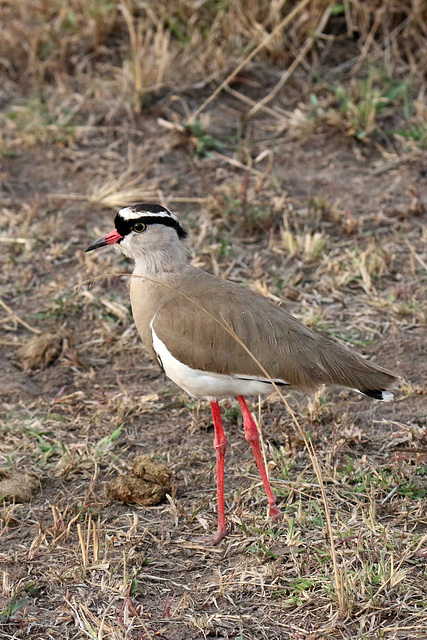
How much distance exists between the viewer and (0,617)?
3.30m

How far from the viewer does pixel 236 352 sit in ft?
12.6

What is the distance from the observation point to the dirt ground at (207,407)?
3396 mm

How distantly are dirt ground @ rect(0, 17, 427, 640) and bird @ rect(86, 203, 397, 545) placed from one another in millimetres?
319

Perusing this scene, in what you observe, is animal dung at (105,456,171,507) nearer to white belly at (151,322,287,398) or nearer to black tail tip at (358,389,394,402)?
white belly at (151,322,287,398)

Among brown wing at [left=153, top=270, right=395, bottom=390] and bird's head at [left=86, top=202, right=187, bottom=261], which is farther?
bird's head at [left=86, top=202, right=187, bottom=261]

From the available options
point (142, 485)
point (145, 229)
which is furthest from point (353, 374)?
point (145, 229)

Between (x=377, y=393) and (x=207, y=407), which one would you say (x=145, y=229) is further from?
(x=377, y=393)

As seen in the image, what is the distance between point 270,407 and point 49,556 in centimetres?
159

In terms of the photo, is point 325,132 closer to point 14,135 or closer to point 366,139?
point 366,139

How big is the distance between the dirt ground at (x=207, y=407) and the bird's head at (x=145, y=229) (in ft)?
1.28

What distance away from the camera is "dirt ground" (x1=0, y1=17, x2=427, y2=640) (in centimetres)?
340

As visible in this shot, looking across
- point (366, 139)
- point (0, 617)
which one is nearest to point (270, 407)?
point (0, 617)


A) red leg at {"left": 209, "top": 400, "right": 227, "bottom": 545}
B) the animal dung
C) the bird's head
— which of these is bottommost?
the animal dung

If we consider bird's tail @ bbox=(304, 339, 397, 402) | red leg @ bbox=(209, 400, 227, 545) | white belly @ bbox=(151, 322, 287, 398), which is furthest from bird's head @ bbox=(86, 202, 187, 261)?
bird's tail @ bbox=(304, 339, 397, 402)
